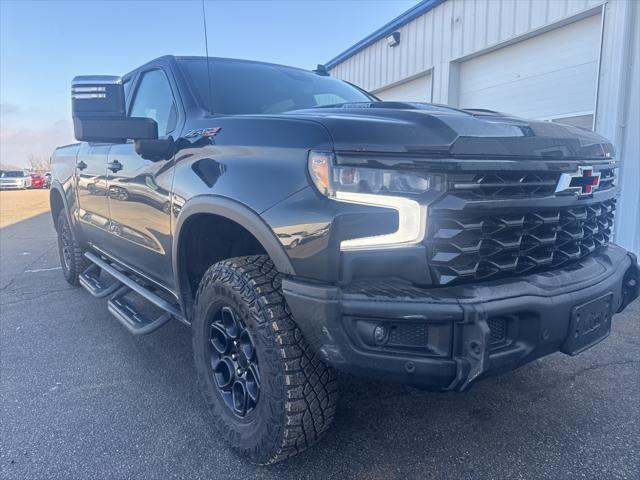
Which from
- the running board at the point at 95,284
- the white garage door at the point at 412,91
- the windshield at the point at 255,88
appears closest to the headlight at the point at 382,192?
the windshield at the point at 255,88

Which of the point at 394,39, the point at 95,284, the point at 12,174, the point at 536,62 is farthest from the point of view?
the point at 12,174

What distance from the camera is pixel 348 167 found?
166 cm

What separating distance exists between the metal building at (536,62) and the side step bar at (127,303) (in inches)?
193

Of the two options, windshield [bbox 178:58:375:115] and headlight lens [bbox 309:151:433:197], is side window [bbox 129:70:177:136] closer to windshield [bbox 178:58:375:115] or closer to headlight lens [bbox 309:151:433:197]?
windshield [bbox 178:58:375:115]

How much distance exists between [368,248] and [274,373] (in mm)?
643

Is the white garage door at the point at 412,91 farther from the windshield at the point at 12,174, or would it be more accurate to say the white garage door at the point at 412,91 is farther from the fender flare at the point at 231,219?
the windshield at the point at 12,174

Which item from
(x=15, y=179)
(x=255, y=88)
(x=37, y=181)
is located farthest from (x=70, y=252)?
(x=37, y=181)

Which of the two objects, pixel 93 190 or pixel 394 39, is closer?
pixel 93 190

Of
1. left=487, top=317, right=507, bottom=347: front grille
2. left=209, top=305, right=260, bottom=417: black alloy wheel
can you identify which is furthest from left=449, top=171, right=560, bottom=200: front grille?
left=209, top=305, right=260, bottom=417: black alloy wheel

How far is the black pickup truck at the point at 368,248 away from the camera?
1.63 meters

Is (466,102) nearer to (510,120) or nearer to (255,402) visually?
(510,120)

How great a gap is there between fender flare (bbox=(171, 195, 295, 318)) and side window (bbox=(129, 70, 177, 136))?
67 centimetres

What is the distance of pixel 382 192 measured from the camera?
64.9 inches

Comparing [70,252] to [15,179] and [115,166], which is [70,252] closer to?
[115,166]
